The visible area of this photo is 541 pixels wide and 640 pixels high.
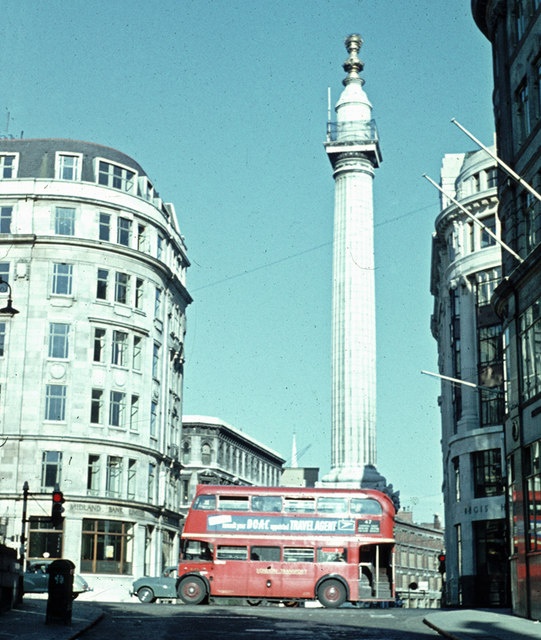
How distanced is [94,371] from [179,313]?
45.3 feet

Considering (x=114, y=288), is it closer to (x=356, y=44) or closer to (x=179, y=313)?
(x=179, y=313)

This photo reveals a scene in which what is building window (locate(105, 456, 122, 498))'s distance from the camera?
62.0m

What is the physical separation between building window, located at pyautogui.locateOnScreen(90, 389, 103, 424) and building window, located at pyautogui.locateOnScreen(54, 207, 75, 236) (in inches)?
370

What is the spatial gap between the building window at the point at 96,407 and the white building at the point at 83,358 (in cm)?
7

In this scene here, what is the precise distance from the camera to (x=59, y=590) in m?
25.2

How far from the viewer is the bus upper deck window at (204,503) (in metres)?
40.4

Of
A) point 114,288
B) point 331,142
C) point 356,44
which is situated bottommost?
point 114,288

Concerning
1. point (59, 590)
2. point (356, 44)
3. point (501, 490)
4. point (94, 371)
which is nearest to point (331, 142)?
point (356, 44)

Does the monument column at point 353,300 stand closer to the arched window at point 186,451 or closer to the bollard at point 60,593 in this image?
the arched window at point 186,451

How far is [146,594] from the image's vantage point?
49.6 m

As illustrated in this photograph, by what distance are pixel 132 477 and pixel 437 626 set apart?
4014 cm

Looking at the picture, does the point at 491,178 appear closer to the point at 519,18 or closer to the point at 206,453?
the point at 519,18

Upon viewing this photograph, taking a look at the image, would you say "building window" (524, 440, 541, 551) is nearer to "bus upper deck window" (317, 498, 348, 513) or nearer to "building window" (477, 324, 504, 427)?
"bus upper deck window" (317, 498, 348, 513)

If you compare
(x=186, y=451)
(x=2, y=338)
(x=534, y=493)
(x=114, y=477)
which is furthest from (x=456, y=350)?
(x=186, y=451)
